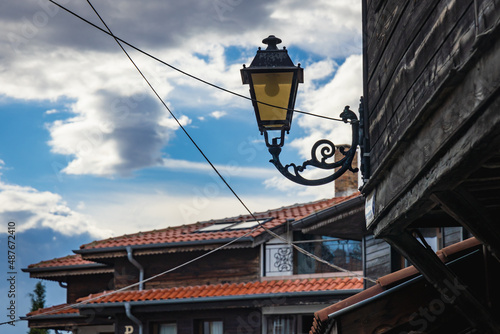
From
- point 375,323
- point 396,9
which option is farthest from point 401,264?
point 396,9

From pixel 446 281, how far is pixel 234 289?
47.9 ft

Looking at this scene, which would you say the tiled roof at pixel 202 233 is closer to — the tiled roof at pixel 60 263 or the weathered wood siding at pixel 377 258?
the tiled roof at pixel 60 263

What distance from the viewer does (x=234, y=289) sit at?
64.5ft

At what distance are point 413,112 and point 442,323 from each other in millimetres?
2181

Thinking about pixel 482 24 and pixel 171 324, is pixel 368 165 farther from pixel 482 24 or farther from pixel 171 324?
pixel 171 324

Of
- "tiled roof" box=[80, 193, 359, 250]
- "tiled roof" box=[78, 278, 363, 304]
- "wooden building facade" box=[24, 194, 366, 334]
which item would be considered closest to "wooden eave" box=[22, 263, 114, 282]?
"wooden building facade" box=[24, 194, 366, 334]

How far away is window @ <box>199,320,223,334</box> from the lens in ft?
65.4

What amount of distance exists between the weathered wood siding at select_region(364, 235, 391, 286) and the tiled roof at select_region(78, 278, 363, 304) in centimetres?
250

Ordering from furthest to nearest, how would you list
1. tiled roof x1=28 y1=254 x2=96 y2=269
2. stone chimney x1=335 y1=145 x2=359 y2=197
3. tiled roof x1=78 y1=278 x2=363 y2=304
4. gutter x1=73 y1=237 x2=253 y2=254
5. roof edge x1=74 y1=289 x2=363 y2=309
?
stone chimney x1=335 y1=145 x2=359 y2=197, tiled roof x1=28 y1=254 x2=96 y2=269, gutter x1=73 y1=237 x2=253 y2=254, tiled roof x1=78 y1=278 x2=363 y2=304, roof edge x1=74 y1=289 x2=363 y2=309

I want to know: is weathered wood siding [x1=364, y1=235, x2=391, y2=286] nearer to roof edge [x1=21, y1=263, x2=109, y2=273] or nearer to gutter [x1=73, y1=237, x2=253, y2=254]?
gutter [x1=73, y1=237, x2=253, y2=254]

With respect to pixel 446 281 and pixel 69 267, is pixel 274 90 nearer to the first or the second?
pixel 446 281

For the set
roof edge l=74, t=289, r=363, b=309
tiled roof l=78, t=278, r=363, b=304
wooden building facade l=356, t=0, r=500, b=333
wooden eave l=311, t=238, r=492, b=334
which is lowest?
wooden eave l=311, t=238, r=492, b=334

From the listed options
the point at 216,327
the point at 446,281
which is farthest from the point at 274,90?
the point at 216,327

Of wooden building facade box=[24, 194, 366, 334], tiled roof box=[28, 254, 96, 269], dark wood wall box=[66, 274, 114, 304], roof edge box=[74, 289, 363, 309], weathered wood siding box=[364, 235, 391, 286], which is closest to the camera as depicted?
weathered wood siding box=[364, 235, 391, 286]
